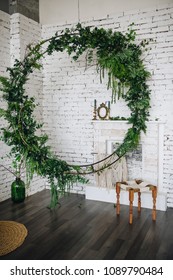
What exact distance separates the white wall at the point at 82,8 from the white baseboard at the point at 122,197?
9.23 ft

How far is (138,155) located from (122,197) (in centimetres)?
71

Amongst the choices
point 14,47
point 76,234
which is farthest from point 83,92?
point 76,234

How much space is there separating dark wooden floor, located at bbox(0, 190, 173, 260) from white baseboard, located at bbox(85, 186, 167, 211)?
109 millimetres

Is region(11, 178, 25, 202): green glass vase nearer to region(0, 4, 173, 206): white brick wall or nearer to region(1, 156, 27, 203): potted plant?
region(1, 156, 27, 203): potted plant

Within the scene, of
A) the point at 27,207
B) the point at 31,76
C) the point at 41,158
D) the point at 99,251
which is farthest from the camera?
the point at 31,76

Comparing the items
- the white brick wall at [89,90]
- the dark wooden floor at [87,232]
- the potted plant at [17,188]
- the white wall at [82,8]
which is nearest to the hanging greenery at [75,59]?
the white brick wall at [89,90]

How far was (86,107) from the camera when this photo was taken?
179 inches

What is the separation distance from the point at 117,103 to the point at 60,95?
1094mm

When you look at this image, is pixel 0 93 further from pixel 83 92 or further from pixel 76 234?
pixel 76 234

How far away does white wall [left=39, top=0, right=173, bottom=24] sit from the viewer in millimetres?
4035

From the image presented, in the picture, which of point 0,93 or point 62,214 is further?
point 0,93

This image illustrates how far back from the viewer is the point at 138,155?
4.23 metres

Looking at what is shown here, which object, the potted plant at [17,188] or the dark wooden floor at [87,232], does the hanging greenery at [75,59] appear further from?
the potted plant at [17,188]

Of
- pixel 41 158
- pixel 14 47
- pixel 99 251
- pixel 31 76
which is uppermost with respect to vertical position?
pixel 14 47
